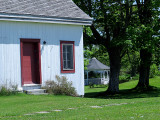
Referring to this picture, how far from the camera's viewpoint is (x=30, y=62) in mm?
18031

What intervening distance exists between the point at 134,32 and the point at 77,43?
5.58 metres

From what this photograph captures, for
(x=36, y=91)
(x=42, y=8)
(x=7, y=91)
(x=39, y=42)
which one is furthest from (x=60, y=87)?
(x=42, y=8)

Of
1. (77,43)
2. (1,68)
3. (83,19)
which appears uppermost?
(83,19)

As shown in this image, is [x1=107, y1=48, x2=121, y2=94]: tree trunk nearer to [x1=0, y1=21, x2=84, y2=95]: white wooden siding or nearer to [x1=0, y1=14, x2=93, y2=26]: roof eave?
[x1=0, y1=21, x2=84, y2=95]: white wooden siding

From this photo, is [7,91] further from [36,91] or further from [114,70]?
[114,70]

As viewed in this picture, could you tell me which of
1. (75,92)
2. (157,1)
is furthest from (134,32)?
(75,92)

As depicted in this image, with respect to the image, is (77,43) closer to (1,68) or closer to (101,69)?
(1,68)

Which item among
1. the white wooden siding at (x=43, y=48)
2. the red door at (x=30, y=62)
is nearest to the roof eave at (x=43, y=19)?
the white wooden siding at (x=43, y=48)

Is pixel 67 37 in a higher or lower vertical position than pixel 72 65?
higher

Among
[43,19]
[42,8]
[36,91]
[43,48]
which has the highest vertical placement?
[42,8]

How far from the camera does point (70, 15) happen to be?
18.8 metres

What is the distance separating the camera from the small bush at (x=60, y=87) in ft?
58.0

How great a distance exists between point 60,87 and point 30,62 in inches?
92.6

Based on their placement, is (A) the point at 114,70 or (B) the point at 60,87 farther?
(A) the point at 114,70
